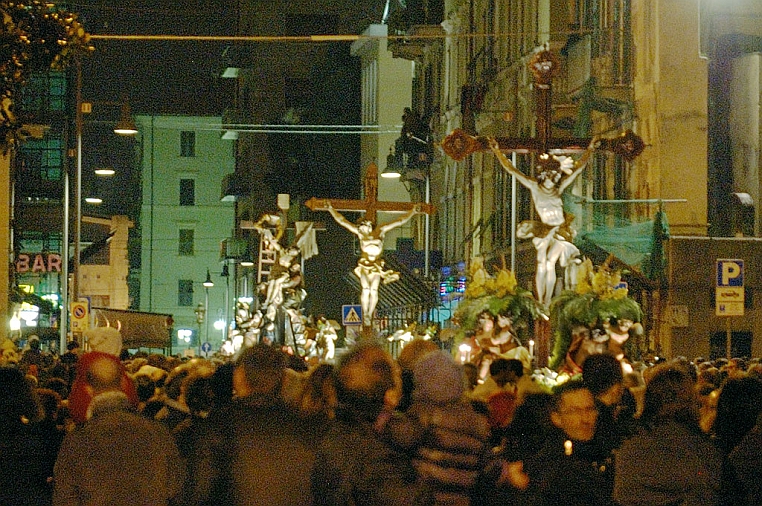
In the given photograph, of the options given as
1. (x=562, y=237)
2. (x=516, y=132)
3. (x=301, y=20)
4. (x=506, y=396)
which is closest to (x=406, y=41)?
(x=516, y=132)

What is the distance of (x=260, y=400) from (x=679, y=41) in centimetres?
Answer: 2349

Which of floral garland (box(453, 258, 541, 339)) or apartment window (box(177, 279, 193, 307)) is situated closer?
floral garland (box(453, 258, 541, 339))

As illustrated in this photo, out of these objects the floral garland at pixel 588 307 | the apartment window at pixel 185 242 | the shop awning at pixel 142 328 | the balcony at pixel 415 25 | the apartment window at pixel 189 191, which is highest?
the balcony at pixel 415 25

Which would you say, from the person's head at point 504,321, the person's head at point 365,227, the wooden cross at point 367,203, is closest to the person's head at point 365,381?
the person's head at point 504,321

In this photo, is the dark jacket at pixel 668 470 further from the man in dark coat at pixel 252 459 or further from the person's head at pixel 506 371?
the person's head at pixel 506 371

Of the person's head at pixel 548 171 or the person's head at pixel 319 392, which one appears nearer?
the person's head at pixel 319 392

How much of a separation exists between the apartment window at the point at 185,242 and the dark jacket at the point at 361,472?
306 feet

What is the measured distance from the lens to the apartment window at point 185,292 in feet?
320

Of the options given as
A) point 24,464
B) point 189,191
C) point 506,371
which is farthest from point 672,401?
point 189,191

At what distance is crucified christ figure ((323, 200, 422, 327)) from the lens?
82.2 ft

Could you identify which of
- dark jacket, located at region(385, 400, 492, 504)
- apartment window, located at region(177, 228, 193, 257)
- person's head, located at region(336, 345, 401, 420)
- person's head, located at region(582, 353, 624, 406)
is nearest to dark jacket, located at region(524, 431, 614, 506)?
dark jacket, located at region(385, 400, 492, 504)

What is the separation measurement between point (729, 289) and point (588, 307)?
10.8ft

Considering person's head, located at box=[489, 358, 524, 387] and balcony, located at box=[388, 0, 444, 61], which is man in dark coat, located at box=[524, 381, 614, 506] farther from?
balcony, located at box=[388, 0, 444, 61]

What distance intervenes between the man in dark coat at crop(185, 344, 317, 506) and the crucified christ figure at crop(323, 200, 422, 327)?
1806cm
